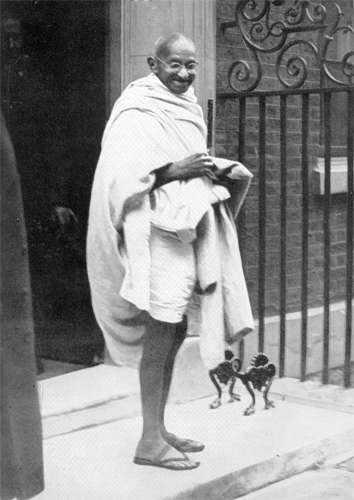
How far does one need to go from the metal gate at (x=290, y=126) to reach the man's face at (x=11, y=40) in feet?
4.87

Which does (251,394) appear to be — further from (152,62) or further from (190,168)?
(152,62)

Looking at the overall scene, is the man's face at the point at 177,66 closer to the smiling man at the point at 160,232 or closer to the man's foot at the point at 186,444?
the smiling man at the point at 160,232

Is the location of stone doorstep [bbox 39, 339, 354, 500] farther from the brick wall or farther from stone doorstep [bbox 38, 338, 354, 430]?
the brick wall

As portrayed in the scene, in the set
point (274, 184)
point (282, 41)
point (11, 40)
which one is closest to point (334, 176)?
point (274, 184)

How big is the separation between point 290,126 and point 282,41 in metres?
1.27

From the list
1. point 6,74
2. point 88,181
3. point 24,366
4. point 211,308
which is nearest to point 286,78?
point 88,181

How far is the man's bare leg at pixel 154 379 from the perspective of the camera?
13.7 ft

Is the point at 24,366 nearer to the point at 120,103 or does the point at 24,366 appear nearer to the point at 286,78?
the point at 120,103

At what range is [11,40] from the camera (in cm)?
502

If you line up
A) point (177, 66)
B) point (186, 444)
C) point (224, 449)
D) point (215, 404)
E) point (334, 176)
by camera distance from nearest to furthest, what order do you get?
point (177, 66) → point (186, 444) → point (224, 449) → point (215, 404) → point (334, 176)

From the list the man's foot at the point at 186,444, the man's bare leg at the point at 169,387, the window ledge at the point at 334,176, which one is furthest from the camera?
the window ledge at the point at 334,176

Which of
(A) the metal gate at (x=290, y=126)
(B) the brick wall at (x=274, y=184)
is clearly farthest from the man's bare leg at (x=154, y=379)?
(B) the brick wall at (x=274, y=184)

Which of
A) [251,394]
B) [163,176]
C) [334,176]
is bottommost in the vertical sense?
[251,394]

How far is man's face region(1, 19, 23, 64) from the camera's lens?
4.95 m
